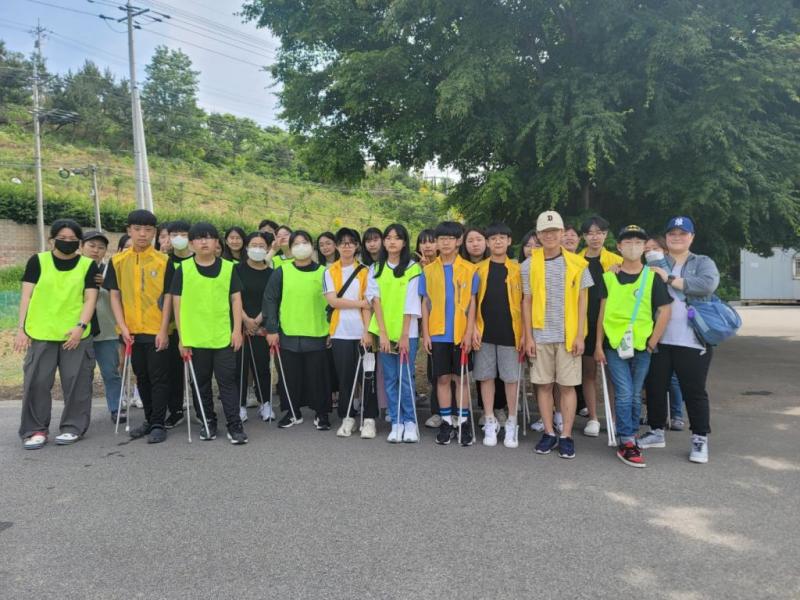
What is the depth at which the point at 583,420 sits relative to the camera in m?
6.05

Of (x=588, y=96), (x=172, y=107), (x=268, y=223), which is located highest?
(x=172, y=107)

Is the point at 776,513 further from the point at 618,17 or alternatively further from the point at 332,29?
the point at 332,29

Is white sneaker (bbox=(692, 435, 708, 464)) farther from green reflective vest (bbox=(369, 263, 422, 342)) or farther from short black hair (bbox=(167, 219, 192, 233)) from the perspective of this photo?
short black hair (bbox=(167, 219, 192, 233))

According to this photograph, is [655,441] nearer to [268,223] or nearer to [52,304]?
[268,223]

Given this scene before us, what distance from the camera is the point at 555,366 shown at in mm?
4871

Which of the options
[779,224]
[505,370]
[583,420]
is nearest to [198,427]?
[505,370]

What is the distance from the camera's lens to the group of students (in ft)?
15.5

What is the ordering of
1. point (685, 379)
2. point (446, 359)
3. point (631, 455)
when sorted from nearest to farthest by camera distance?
point (631, 455), point (685, 379), point (446, 359)

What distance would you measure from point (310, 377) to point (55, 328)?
2.33 meters

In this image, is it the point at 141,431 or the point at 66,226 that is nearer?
the point at 66,226

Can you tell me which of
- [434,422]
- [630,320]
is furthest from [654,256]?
[434,422]

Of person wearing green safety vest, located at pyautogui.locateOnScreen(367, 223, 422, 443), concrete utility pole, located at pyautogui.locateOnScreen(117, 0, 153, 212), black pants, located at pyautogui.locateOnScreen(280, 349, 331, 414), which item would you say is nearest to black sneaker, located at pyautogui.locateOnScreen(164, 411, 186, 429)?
black pants, located at pyautogui.locateOnScreen(280, 349, 331, 414)

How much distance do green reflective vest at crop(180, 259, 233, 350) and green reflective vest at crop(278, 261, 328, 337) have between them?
637mm

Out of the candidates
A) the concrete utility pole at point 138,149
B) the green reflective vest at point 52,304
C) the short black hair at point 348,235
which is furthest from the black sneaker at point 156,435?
the concrete utility pole at point 138,149
